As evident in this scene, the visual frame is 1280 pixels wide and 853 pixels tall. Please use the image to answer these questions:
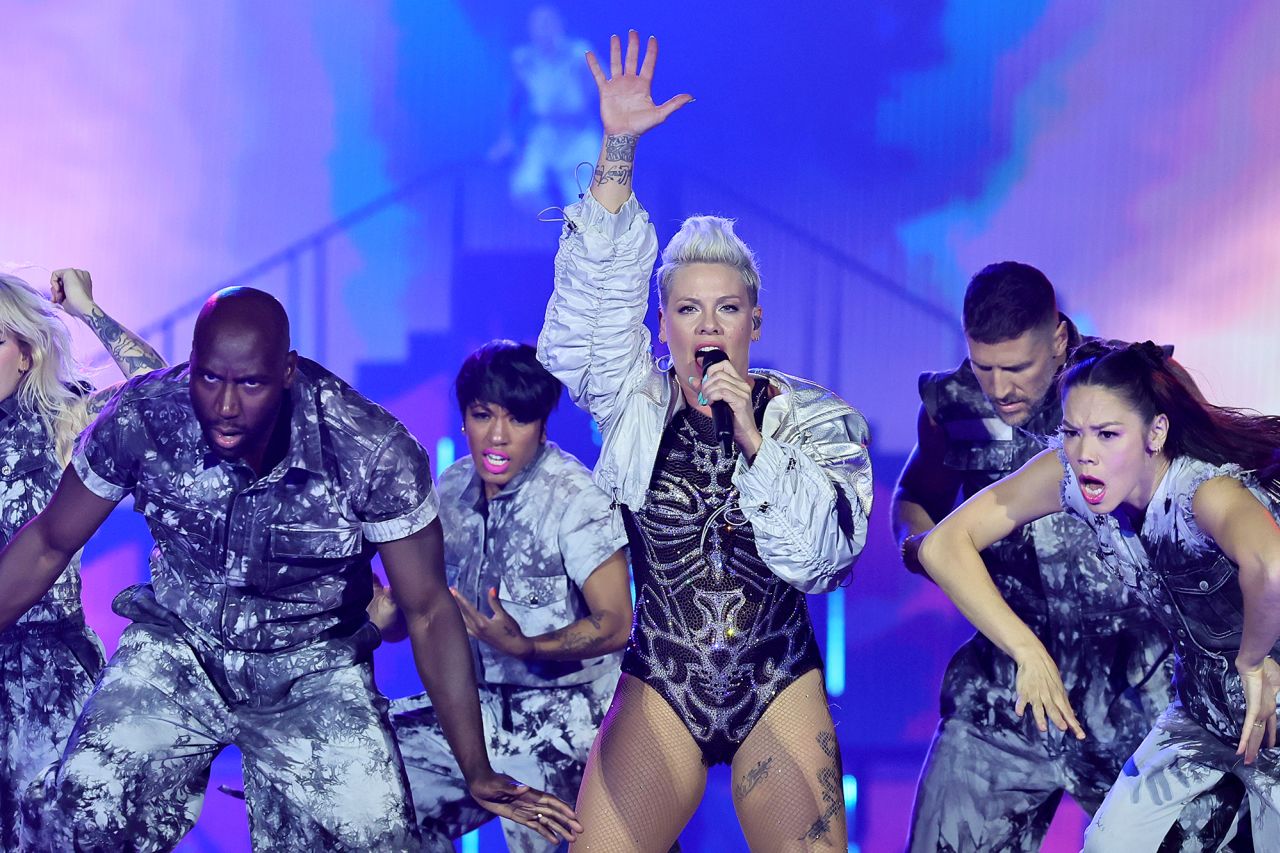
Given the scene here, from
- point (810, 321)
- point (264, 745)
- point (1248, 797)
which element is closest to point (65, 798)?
point (264, 745)

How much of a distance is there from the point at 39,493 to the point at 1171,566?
3396mm

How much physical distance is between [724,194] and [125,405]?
273cm

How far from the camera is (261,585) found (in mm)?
3629

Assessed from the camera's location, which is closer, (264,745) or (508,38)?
(264,745)

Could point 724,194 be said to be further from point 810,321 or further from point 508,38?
point 508,38

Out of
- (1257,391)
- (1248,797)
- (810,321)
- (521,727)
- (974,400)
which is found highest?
(810,321)

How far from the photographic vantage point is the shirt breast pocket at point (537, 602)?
177 inches

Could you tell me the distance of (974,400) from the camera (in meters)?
4.45

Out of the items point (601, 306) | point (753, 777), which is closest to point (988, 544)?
A: point (753, 777)

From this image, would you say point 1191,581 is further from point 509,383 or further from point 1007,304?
point 509,383

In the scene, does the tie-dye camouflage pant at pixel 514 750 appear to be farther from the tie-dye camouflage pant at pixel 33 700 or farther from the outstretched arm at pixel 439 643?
the tie-dye camouflage pant at pixel 33 700

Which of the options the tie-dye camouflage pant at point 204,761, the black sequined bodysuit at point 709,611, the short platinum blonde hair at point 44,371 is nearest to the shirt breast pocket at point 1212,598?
the black sequined bodysuit at point 709,611

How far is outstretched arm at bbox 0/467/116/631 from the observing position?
362 cm

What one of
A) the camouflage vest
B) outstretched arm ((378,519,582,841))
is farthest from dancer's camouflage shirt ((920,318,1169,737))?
outstretched arm ((378,519,582,841))
